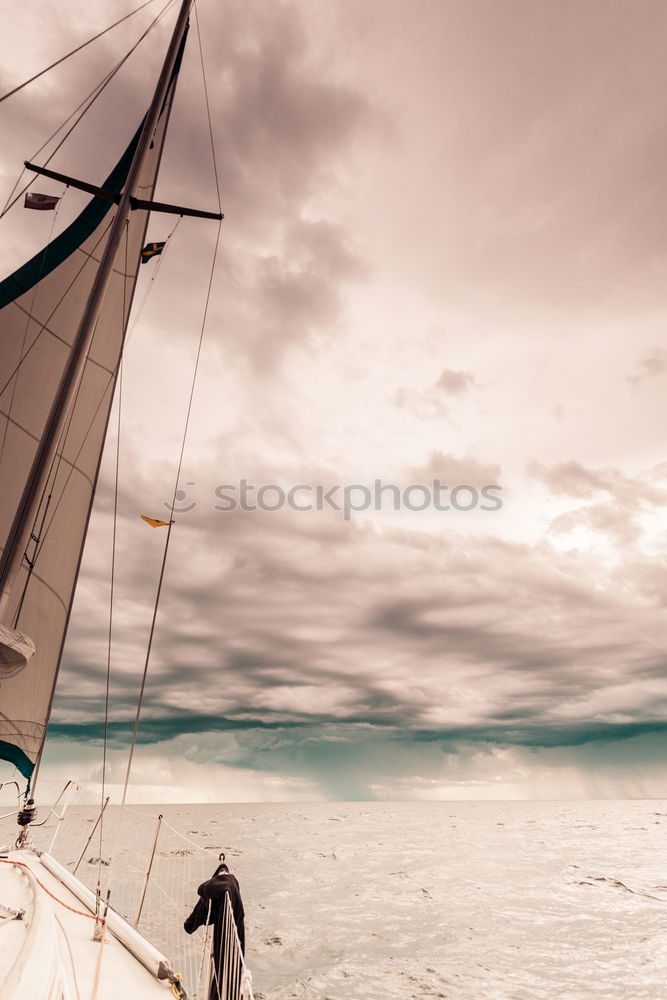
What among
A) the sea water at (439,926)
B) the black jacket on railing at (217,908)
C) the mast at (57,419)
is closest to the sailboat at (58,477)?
the mast at (57,419)

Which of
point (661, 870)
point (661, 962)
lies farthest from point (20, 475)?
point (661, 870)

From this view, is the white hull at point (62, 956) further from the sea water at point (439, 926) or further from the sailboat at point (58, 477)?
the sea water at point (439, 926)

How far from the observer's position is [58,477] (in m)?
8.10

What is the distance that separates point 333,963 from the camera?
12.6m

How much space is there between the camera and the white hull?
3930 millimetres

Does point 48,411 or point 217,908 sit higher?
point 48,411

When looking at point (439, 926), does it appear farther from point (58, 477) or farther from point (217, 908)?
point (58, 477)

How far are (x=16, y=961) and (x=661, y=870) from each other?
43.5 meters

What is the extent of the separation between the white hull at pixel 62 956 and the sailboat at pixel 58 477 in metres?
0.02

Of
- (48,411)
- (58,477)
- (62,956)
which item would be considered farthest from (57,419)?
(62,956)

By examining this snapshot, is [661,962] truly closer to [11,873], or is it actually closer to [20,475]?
[11,873]

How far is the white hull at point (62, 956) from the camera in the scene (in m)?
3.93

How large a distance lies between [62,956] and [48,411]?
724cm

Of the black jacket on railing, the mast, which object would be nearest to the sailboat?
the mast
